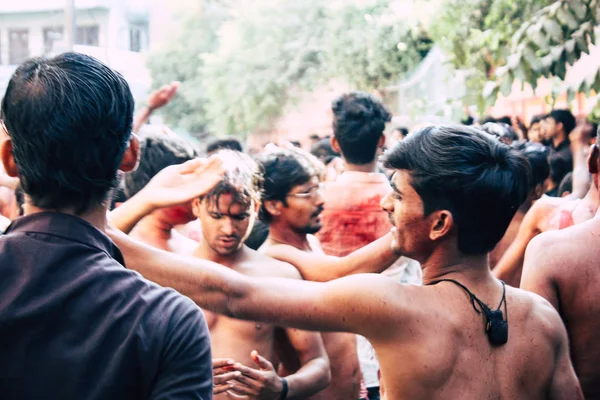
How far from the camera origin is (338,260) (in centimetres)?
405

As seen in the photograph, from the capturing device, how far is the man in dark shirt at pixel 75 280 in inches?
68.4

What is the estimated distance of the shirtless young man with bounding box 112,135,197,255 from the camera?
4.44 metres

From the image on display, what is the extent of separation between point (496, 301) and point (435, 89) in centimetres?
2056

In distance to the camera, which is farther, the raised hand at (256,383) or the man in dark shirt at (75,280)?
the raised hand at (256,383)

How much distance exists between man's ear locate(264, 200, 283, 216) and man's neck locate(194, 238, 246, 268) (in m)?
0.52

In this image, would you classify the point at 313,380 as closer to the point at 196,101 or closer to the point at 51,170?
the point at 51,170

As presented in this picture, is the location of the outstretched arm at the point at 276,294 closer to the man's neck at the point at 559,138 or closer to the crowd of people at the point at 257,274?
the crowd of people at the point at 257,274

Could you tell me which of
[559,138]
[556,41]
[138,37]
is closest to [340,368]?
[556,41]

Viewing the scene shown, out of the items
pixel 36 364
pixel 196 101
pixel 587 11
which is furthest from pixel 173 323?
pixel 196 101

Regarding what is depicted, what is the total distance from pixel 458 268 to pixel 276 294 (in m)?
0.56

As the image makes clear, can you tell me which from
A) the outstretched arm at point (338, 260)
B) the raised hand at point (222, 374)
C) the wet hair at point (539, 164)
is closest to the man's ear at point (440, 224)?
the outstretched arm at point (338, 260)

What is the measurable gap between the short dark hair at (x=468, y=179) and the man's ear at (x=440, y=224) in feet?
0.05

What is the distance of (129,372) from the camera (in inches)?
69.6

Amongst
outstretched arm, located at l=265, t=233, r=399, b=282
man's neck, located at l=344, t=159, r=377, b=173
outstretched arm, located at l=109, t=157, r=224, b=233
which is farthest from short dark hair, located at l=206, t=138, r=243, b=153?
outstretched arm, located at l=109, t=157, r=224, b=233
